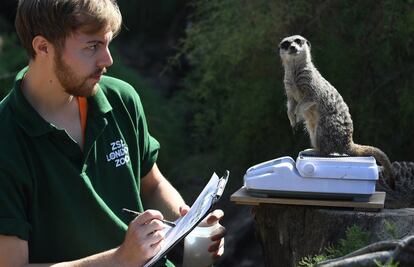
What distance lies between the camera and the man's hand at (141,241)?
2525 millimetres

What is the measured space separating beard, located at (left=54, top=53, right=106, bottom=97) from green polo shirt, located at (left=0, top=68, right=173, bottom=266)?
5.4 inches

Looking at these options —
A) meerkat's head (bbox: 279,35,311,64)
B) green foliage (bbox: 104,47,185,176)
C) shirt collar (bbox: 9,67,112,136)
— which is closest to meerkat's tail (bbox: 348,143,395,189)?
meerkat's head (bbox: 279,35,311,64)

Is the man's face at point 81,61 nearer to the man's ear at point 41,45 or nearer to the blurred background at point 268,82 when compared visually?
the man's ear at point 41,45

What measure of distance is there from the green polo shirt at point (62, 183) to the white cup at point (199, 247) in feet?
0.72

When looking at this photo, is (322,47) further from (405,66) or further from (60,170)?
→ (60,170)

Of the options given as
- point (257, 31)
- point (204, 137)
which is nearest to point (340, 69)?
point (257, 31)

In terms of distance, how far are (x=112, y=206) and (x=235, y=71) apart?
251 centimetres

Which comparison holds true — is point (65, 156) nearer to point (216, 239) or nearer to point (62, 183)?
point (62, 183)

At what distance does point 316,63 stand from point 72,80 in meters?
2.36

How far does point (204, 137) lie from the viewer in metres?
6.06

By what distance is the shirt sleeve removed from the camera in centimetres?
252

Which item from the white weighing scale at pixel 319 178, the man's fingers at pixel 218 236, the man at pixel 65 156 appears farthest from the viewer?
the man's fingers at pixel 218 236

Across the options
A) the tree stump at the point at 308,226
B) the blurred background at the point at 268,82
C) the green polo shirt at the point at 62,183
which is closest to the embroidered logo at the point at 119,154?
the green polo shirt at the point at 62,183

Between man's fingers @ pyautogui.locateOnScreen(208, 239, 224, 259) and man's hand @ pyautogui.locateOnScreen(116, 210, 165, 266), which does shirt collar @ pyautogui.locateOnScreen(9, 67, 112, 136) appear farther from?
man's fingers @ pyautogui.locateOnScreen(208, 239, 224, 259)
